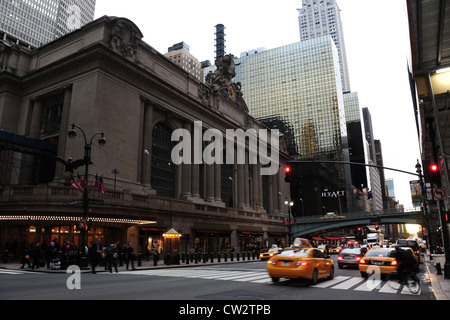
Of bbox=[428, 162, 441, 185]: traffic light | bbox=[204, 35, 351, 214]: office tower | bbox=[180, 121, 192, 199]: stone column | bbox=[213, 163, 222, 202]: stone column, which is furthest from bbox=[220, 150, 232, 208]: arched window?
bbox=[204, 35, 351, 214]: office tower

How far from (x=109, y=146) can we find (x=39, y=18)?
118349 millimetres

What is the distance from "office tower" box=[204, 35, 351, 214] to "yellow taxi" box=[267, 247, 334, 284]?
108739 mm

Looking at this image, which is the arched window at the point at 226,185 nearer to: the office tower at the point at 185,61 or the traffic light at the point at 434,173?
the traffic light at the point at 434,173

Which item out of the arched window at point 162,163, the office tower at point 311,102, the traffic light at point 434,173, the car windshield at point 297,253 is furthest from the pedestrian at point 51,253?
the office tower at point 311,102

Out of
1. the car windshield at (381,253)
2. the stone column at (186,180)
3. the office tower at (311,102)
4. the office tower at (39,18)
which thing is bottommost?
the car windshield at (381,253)

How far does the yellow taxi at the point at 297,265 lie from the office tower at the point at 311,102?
109m

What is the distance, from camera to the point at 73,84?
125 ft

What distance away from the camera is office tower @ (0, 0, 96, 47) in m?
114

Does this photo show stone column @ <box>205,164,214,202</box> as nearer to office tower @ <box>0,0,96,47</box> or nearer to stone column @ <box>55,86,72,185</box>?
stone column @ <box>55,86,72,185</box>

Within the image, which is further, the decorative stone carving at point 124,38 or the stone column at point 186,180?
the stone column at point 186,180

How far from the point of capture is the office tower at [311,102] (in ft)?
387

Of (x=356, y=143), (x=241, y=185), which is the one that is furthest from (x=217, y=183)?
(x=356, y=143)

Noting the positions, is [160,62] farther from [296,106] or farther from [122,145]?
[296,106]
